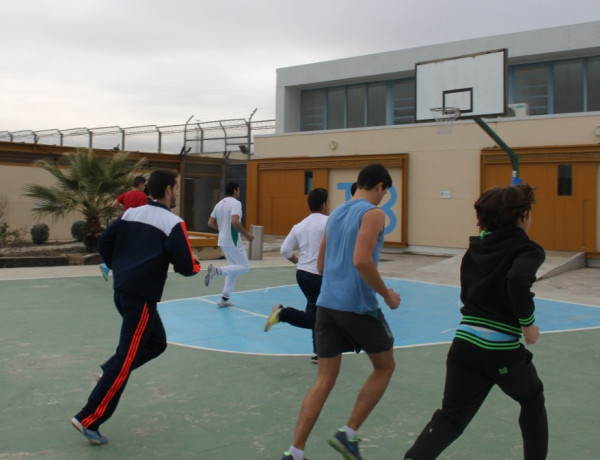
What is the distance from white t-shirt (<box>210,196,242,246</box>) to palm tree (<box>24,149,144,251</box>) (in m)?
7.05

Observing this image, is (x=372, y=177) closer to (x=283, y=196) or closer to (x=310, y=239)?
(x=310, y=239)

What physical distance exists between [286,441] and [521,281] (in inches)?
78.9

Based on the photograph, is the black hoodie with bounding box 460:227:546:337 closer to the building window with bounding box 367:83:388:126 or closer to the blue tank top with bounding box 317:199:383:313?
the blue tank top with bounding box 317:199:383:313

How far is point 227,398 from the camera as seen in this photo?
529cm

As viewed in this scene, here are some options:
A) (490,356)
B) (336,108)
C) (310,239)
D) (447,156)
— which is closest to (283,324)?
(310,239)

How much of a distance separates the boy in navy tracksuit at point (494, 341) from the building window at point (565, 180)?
1543 centimetres

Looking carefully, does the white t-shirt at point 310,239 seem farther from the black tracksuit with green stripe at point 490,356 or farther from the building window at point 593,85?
the building window at point 593,85

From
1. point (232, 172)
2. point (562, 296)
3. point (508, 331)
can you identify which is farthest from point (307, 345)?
point (232, 172)

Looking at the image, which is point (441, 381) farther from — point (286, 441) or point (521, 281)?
point (521, 281)

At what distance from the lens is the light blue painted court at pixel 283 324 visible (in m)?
7.41

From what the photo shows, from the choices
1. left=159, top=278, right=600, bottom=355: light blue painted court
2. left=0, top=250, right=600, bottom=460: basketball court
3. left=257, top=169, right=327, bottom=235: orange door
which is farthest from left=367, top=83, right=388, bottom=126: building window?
left=0, top=250, right=600, bottom=460: basketball court

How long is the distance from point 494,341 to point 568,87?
21765mm

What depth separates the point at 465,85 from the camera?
14.9 metres

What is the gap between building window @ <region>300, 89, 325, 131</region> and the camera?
28047mm
